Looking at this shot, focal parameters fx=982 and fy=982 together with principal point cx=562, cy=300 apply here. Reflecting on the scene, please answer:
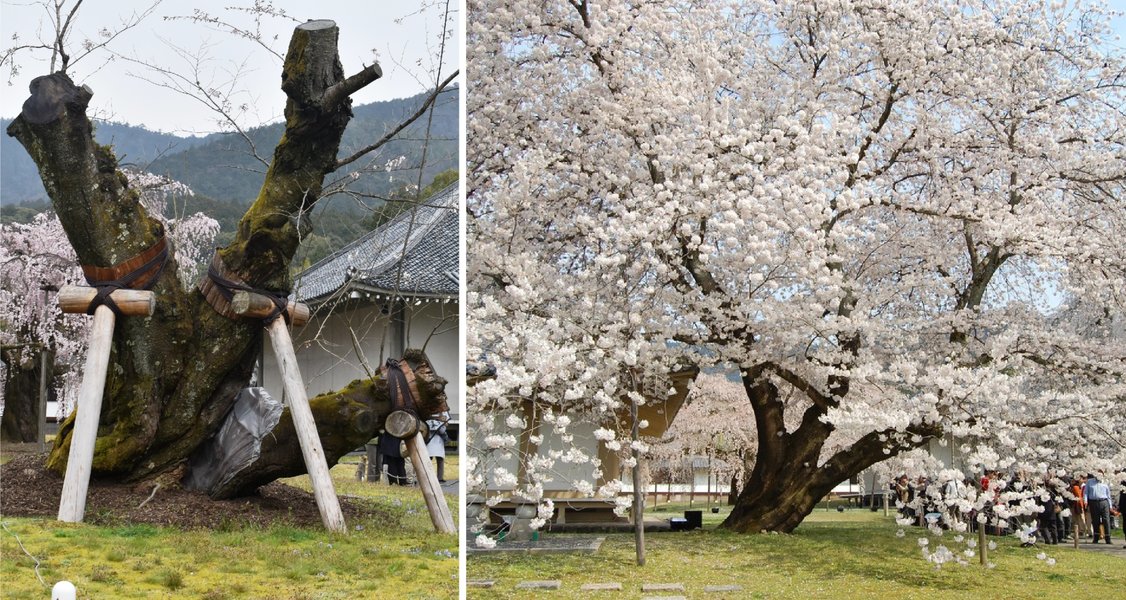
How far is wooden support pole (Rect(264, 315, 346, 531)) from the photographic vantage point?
3.39 metres

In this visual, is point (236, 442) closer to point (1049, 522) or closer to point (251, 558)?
point (251, 558)

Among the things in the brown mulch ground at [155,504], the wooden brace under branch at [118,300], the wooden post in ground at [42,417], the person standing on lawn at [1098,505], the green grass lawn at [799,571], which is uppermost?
the wooden brace under branch at [118,300]

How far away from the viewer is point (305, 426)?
3391mm

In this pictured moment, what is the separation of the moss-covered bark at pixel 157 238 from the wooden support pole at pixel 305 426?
0.31 ft

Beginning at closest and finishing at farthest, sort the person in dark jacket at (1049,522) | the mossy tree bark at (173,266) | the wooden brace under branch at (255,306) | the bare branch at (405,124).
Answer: the mossy tree bark at (173,266) < the wooden brace under branch at (255,306) < the bare branch at (405,124) < the person in dark jacket at (1049,522)

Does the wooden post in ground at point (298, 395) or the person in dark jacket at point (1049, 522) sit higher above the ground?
the wooden post in ground at point (298, 395)

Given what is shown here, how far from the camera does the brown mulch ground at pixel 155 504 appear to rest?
3.03 meters

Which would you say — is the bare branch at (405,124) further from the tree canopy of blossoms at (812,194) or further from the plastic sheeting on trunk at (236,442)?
the tree canopy of blossoms at (812,194)

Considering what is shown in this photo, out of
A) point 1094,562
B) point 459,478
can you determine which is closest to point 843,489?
point 1094,562

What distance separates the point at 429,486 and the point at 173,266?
1.16 meters

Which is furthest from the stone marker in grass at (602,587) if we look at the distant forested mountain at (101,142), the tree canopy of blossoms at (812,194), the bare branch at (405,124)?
the distant forested mountain at (101,142)

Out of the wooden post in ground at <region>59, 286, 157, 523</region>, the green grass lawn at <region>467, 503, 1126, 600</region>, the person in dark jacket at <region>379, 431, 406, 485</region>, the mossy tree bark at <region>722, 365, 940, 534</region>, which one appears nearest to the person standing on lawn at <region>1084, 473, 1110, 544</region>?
the green grass lawn at <region>467, 503, 1126, 600</region>

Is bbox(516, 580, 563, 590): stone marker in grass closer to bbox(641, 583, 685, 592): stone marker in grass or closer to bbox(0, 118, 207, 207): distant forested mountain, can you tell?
bbox(641, 583, 685, 592): stone marker in grass

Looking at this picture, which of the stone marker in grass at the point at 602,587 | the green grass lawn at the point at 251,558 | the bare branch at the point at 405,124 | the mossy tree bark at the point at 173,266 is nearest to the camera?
the green grass lawn at the point at 251,558
